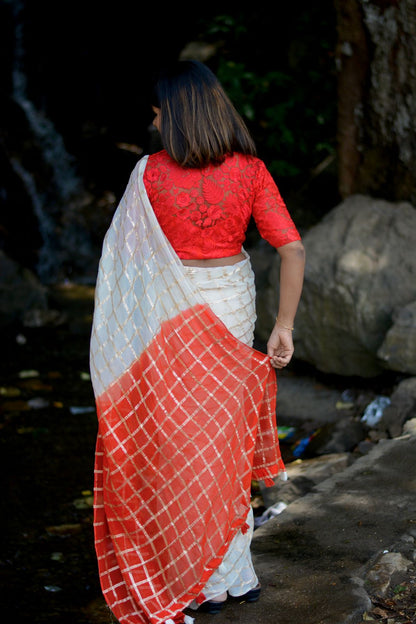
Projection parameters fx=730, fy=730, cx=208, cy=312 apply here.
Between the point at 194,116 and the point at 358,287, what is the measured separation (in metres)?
2.36

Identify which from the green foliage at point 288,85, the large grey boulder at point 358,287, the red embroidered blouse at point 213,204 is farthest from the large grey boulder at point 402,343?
the green foliage at point 288,85

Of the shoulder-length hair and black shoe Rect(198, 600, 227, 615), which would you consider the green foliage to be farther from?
black shoe Rect(198, 600, 227, 615)

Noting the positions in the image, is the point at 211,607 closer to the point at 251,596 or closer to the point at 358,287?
the point at 251,596

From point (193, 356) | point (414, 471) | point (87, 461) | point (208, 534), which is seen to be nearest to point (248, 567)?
point (208, 534)

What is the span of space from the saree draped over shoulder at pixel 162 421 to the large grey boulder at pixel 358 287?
1.96 meters

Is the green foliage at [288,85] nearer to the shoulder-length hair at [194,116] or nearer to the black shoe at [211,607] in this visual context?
the shoulder-length hair at [194,116]

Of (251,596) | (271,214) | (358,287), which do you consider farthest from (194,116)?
(358,287)

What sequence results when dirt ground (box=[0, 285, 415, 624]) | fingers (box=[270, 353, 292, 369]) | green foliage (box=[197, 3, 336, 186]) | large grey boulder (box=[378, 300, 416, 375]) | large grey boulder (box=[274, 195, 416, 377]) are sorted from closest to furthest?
fingers (box=[270, 353, 292, 369])
dirt ground (box=[0, 285, 415, 624])
large grey boulder (box=[378, 300, 416, 375])
large grey boulder (box=[274, 195, 416, 377])
green foliage (box=[197, 3, 336, 186])

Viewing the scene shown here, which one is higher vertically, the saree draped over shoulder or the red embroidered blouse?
the red embroidered blouse

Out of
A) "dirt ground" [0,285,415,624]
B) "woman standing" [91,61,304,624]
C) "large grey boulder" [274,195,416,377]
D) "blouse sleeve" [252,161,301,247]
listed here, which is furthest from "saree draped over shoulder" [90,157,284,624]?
"large grey boulder" [274,195,416,377]

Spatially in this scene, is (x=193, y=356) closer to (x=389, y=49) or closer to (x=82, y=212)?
(x=389, y=49)

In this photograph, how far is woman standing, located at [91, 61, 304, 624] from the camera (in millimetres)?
2281

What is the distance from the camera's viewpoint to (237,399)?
2.36m

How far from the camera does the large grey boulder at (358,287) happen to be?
4.26 meters
